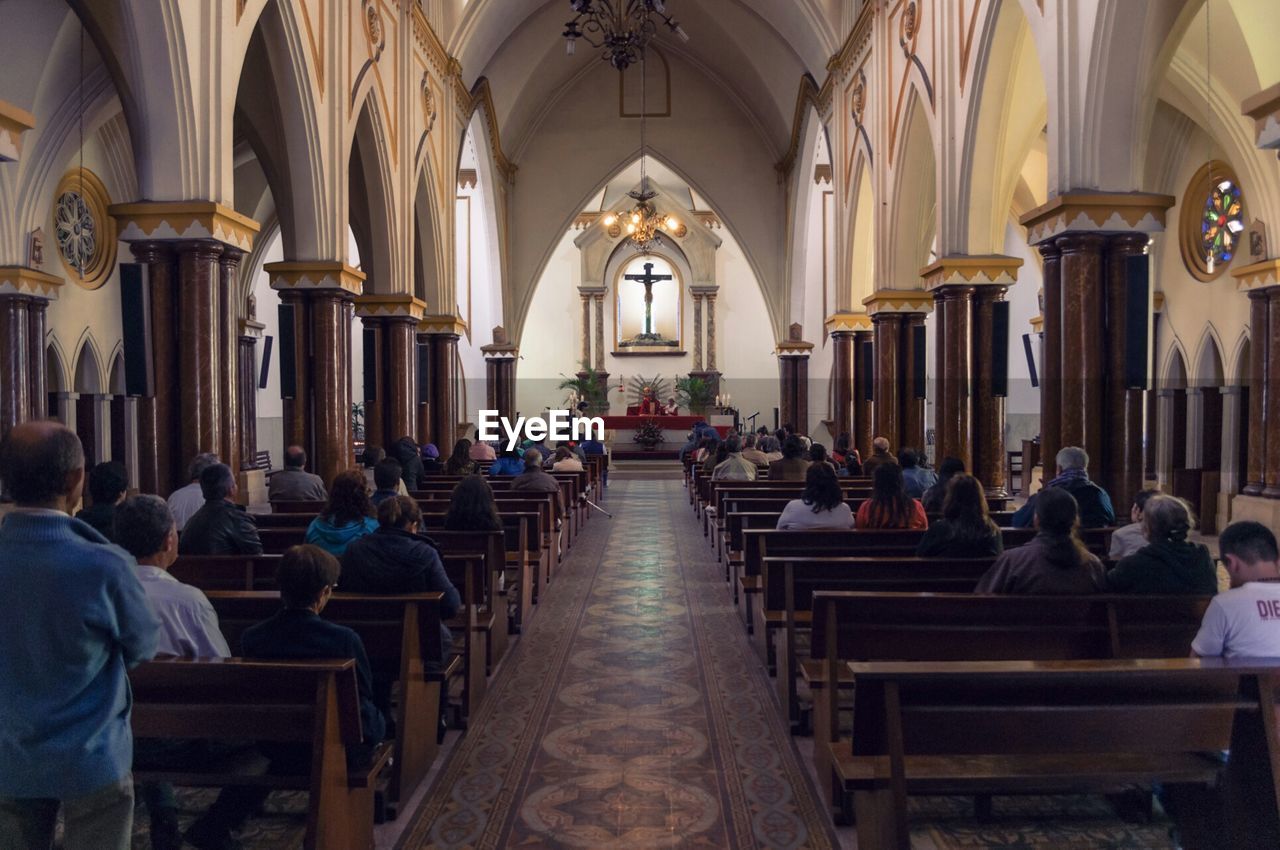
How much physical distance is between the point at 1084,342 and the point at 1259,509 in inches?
195

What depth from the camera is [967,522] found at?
5098mm

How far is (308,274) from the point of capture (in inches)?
431

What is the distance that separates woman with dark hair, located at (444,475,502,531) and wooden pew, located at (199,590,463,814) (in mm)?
1992

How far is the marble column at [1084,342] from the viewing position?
7363 mm

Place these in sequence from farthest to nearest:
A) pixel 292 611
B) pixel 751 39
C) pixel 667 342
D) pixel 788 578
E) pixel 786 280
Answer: pixel 667 342 → pixel 786 280 → pixel 751 39 → pixel 788 578 → pixel 292 611

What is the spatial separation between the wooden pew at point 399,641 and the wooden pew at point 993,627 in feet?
5.35

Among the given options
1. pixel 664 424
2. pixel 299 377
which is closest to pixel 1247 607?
pixel 299 377

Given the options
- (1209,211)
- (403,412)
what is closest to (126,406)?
(403,412)

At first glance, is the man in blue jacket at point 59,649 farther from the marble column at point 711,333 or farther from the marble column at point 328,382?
the marble column at point 711,333

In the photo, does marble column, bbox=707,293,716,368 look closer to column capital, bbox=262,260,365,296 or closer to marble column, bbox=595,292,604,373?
marble column, bbox=595,292,604,373

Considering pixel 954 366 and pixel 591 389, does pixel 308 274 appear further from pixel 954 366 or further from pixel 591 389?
pixel 591 389

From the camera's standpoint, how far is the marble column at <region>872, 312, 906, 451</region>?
1366 cm

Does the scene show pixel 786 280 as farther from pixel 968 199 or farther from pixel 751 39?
pixel 968 199

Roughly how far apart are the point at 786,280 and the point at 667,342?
6764 mm
